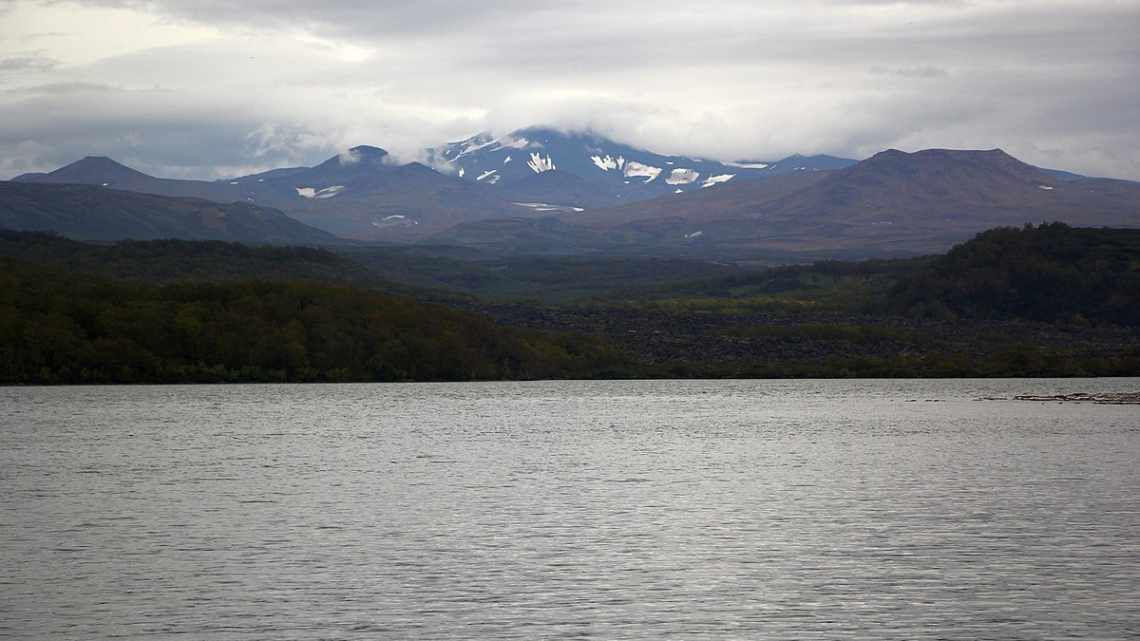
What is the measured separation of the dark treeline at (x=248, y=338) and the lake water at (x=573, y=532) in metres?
55.5

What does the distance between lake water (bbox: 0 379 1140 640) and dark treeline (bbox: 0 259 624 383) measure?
5553cm

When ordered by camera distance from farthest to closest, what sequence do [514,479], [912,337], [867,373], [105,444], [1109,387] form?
1. [912,337]
2. [867,373]
3. [1109,387]
4. [105,444]
5. [514,479]

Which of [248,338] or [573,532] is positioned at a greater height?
[573,532]

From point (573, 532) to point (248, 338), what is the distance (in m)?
119

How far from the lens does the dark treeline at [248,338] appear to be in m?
153

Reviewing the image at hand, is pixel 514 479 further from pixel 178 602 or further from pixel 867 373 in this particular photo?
pixel 867 373

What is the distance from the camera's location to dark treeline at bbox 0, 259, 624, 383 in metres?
153

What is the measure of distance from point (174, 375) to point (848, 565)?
127m

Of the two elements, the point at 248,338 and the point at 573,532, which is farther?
the point at 248,338

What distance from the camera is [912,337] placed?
199m

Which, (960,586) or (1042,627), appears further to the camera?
(960,586)

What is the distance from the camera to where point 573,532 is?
156 ft

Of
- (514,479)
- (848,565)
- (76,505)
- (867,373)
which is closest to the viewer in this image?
(848,565)

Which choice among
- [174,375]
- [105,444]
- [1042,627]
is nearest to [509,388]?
[174,375]
